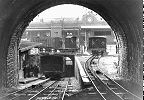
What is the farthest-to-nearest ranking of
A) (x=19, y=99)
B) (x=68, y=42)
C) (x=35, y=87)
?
1. (x=68, y=42)
2. (x=35, y=87)
3. (x=19, y=99)

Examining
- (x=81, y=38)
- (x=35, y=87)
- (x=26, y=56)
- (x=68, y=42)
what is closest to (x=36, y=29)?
(x=81, y=38)

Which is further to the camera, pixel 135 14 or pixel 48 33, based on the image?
pixel 48 33

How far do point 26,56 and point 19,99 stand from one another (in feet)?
54.0

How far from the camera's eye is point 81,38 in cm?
4853

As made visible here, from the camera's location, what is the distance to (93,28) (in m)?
46.8

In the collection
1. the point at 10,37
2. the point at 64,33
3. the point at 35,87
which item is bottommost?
the point at 35,87

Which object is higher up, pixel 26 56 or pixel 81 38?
pixel 81 38

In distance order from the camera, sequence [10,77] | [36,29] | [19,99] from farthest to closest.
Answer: [36,29] < [10,77] < [19,99]

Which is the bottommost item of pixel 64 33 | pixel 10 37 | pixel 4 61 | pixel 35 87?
pixel 35 87

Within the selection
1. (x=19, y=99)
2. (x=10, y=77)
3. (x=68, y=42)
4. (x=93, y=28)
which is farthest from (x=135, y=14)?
(x=93, y=28)

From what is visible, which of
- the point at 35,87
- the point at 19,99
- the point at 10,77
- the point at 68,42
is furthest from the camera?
the point at 68,42

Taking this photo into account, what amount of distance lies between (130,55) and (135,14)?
4.43 m

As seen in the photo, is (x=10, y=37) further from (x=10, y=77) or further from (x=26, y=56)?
(x=26, y=56)

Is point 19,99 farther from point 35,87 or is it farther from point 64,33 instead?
point 64,33
